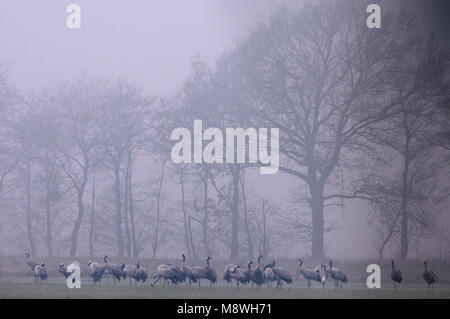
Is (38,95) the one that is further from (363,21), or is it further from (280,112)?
(363,21)

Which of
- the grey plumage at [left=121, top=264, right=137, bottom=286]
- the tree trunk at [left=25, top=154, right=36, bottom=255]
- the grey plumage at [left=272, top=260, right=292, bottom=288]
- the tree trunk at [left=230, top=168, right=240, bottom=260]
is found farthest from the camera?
the tree trunk at [left=230, top=168, right=240, bottom=260]

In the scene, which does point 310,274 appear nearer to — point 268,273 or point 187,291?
point 268,273

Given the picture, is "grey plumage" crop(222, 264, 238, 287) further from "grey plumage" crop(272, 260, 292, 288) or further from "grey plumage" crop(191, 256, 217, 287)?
"grey plumage" crop(272, 260, 292, 288)

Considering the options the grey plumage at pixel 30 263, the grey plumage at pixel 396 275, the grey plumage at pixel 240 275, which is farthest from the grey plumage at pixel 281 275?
the grey plumage at pixel 30 263

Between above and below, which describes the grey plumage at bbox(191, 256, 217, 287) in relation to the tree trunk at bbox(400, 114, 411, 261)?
below

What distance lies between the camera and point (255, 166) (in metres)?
19.6

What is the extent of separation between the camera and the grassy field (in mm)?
15883

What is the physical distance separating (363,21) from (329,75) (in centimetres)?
138

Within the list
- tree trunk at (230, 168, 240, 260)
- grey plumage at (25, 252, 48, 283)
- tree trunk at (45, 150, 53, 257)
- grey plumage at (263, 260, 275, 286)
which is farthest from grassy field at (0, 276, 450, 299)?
tree trunk at (230, 168, 240, 260)

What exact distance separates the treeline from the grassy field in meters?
1.40

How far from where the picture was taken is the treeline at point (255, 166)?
19.5 m

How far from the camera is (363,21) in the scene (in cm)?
1973

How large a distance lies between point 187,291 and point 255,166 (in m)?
3.77
